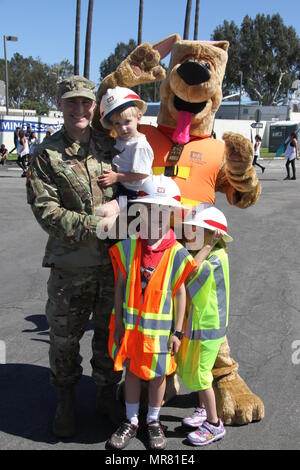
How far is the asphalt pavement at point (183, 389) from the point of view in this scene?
9.95ft

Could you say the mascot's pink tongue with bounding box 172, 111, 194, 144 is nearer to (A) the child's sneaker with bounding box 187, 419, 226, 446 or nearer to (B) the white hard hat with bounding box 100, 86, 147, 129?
(B) the white hard hat with bounding box 100, 86, 147, 129

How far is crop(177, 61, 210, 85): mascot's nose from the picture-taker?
3150mm

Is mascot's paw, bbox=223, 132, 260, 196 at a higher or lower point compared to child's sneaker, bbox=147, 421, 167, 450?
higher

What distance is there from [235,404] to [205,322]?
0.67 metres

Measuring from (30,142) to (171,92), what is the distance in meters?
19.2

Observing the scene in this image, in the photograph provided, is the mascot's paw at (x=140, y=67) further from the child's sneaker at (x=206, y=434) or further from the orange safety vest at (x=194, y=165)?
the child's sneaker at (x=206, y=434)

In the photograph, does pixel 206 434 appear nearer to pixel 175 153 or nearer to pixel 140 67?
pixel 175 153

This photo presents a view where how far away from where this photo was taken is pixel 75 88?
288 cm

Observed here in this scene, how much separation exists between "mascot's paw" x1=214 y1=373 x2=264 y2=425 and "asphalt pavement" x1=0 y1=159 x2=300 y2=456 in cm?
6

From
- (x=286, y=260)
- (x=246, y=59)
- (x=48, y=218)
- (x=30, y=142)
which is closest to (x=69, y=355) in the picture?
(x=48, y=218)

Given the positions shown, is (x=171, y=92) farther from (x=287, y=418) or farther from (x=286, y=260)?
(x=286, y=260)

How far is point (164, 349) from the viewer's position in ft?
8.96

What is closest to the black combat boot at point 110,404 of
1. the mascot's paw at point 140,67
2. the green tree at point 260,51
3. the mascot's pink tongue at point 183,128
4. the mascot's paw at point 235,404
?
the mascot's paw at point 235,404

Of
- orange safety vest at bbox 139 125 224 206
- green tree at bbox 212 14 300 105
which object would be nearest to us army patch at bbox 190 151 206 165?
orange safety vest at bbox 139 125 224 206
